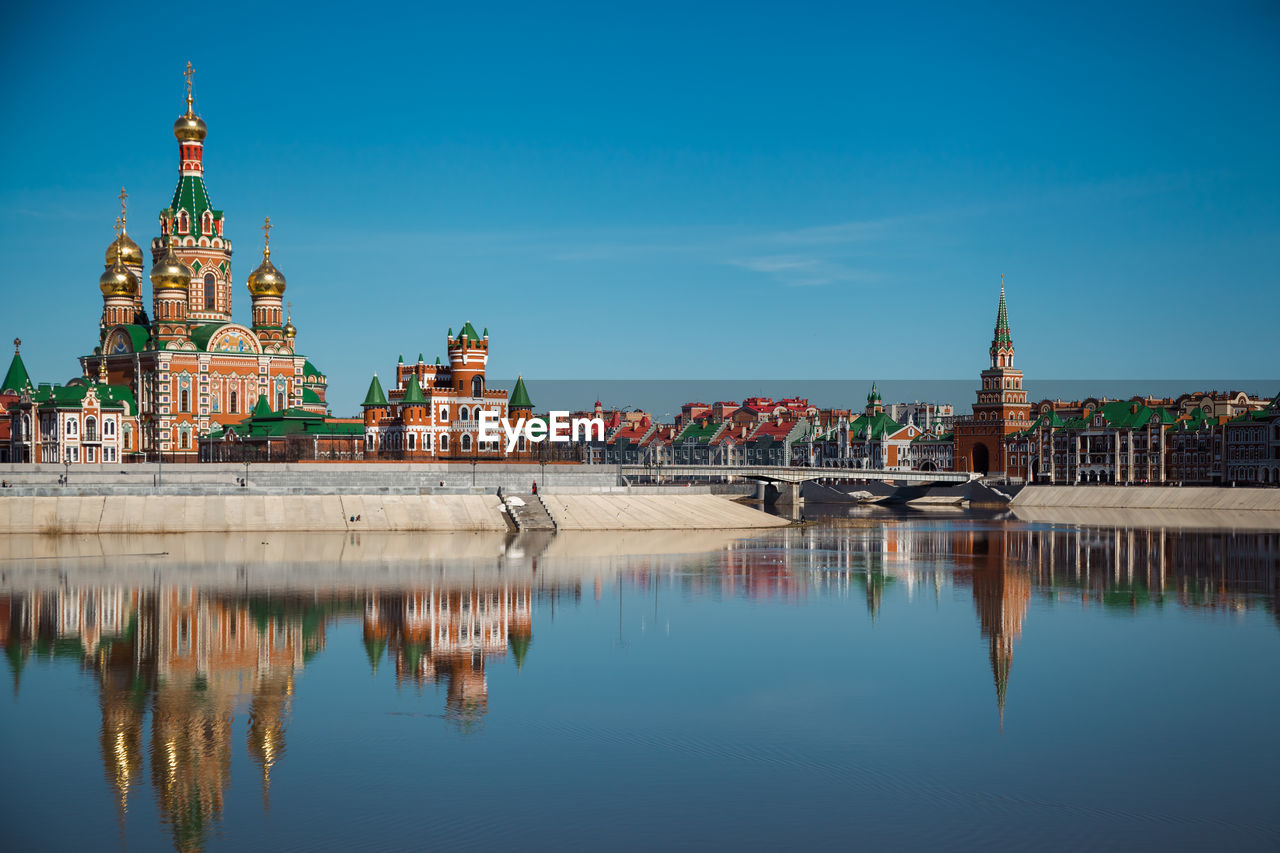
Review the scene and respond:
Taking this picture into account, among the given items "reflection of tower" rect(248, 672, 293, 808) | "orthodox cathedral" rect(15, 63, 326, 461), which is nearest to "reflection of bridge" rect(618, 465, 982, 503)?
"orthodox cathedral" rect(15, 63, 326, 461)

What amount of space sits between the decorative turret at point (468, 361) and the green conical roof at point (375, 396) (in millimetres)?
7339

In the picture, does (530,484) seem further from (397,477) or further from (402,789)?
(402,789)

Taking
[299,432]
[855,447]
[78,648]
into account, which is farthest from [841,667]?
[855,447]

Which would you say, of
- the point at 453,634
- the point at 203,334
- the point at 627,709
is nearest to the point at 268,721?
the point at 627,709

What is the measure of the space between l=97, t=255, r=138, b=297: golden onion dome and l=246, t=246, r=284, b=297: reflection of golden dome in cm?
889

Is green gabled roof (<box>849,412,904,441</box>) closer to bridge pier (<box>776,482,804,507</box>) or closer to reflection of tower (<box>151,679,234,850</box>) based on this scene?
bridge pier (<box>776,482,804,507</box>)

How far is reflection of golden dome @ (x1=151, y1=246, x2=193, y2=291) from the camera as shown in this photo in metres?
97.2

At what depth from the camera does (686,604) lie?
42.2 metres

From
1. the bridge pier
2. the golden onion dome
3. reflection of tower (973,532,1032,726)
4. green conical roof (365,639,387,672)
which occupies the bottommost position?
reflection of tower (973,532,1032,726)

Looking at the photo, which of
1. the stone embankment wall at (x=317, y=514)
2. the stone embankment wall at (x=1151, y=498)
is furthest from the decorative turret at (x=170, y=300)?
the stone embankment wall at (x=1151, y=498)

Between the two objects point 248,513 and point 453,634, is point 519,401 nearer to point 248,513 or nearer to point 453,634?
point 248,513

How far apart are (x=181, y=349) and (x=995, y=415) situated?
9224 centimetres

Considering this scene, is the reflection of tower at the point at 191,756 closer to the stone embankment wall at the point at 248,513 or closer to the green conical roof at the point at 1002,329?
the stone embankment wall at the point at 248,513

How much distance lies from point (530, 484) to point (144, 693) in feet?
171
